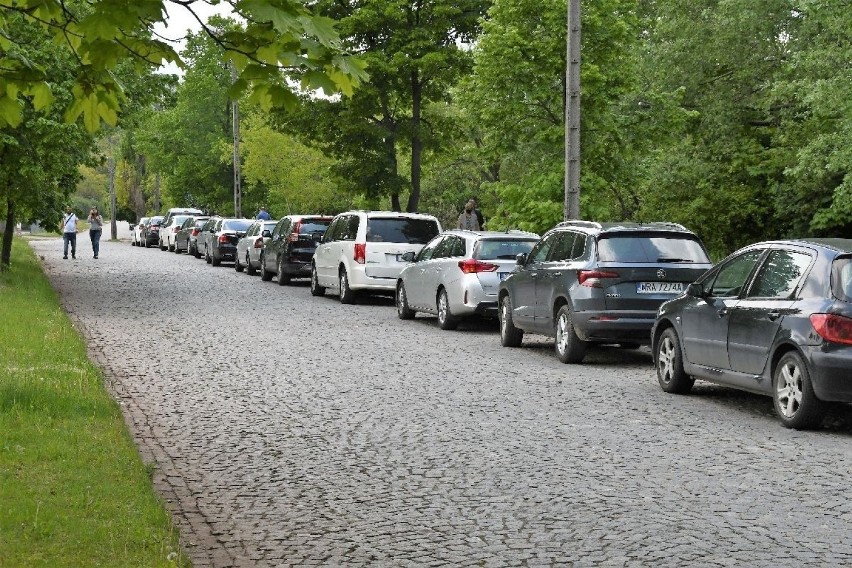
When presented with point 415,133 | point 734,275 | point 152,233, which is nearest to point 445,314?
point 734,275

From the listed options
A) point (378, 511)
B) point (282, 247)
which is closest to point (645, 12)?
point (282, 247)

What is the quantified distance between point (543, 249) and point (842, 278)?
7.14m

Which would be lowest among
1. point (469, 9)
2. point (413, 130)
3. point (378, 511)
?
point (378, 511)

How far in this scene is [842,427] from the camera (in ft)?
36.6

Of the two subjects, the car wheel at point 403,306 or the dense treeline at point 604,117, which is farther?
the dense treeline at point 604,117

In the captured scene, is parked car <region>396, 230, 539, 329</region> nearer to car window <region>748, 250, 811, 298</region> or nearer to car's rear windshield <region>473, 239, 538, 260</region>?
car's rear windshield <region>473, 239, 538, 260</region>

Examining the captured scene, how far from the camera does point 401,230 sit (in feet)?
88.1

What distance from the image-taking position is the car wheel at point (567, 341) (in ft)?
52.3

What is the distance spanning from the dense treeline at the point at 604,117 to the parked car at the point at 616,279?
14.6 feet

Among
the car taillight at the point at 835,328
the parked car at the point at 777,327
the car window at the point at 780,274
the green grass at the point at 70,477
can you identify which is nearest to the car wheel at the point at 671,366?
the parked car at the point at 777,327

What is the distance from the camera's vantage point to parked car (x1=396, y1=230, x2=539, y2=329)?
20.4 m

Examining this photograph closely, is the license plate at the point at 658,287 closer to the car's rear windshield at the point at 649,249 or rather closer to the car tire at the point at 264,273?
the car's rear windshield at the point at 649,249

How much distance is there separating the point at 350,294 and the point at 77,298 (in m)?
5.21

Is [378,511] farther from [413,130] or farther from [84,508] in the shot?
[413,130]
